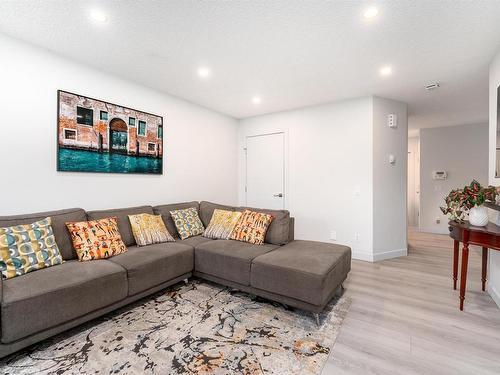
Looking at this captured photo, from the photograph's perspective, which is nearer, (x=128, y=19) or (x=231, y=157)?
(x=128, y=19)

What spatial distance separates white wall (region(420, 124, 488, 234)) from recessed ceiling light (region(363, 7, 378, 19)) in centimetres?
502

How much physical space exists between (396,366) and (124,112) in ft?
11.8

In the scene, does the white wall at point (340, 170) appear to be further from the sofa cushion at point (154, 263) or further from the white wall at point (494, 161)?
the sofa cushion at point (154, 263)

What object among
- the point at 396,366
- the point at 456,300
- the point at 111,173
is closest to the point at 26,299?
the point at 111,173

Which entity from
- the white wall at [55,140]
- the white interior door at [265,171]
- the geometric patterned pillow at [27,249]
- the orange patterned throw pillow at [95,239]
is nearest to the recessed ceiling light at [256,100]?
the white interior door at [265,171]

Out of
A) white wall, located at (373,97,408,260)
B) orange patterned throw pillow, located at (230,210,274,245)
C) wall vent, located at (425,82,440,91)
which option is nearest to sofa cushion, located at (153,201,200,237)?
orange patterned throw pillow, located at (230,210,274,245)

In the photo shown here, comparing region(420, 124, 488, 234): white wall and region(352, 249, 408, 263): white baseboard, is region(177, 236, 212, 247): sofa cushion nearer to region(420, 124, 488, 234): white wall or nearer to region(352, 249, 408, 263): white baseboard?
region(352, 249, 408, 263): white baseboard

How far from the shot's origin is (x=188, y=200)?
4.01m

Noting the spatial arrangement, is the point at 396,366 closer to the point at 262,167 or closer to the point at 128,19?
the point at 128,19

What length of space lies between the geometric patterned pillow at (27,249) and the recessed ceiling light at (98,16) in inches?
69.3

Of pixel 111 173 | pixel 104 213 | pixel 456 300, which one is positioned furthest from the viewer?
pixel 111 173

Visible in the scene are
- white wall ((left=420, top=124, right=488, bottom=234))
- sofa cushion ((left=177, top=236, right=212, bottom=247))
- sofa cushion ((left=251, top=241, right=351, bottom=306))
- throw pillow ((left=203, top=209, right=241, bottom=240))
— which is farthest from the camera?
white wall ((left=420, top=124, right=488, bottom=234))

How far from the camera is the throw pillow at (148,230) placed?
9.15ft

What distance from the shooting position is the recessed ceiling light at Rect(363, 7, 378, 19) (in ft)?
5.96
